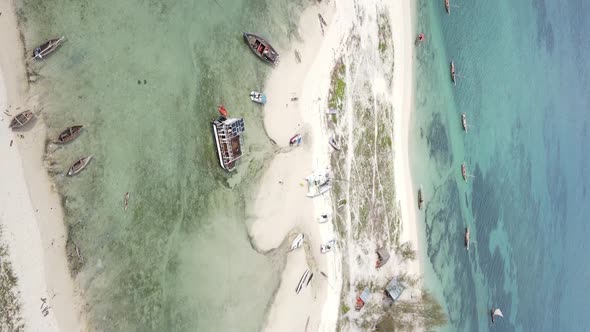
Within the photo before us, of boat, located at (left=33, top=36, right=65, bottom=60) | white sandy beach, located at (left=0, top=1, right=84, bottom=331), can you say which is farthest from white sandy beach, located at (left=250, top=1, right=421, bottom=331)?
boat, located at (left=33, top=36, right=65, bottom=60)

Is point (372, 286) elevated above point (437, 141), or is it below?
below

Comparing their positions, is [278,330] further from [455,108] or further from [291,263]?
[455,108]

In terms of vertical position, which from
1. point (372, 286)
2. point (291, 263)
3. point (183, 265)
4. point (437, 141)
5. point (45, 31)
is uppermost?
point (45, 31)

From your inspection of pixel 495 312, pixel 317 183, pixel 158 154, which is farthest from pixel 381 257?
pixel 158 154

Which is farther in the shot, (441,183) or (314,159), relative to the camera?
(441,183)

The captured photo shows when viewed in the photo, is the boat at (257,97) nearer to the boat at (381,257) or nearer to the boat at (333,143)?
the boat at (333,143)

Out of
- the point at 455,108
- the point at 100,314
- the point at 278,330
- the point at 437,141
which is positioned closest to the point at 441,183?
the point at 437,141
